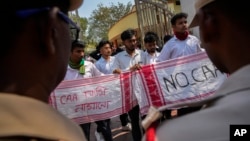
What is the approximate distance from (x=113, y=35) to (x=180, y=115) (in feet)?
91.3

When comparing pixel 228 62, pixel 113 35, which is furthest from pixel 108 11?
pixel 228 62

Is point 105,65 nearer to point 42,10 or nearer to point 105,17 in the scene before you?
point 42,10

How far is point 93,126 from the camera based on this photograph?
26.5ft

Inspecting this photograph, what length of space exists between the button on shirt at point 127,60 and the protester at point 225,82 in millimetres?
4645

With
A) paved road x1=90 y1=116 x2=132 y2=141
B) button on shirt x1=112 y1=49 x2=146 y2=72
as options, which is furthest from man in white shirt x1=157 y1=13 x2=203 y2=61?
paved road x1=90 y1=116 x2=132 y2=141

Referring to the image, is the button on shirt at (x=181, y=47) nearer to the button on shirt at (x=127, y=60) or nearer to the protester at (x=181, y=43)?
the protester at (x=181, y=43)

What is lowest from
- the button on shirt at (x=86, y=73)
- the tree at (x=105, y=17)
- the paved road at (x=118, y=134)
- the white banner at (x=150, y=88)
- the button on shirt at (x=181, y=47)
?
the paved road at (x=118, y=134)

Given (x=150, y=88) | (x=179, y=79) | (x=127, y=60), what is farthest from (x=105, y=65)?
(x=179, y=79)

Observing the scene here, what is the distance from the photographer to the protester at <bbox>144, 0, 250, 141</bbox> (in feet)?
3.27

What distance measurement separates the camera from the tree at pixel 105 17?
137 feet

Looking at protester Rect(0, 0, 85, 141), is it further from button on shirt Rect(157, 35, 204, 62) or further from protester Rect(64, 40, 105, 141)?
button on shirt Rect(157, 35, 204, 62)

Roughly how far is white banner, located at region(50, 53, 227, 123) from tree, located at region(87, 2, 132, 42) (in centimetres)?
3582

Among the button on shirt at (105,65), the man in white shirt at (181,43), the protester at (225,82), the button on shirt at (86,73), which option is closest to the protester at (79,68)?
the button on shirt at (86,73)

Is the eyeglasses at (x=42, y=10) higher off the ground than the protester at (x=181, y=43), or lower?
lower
